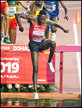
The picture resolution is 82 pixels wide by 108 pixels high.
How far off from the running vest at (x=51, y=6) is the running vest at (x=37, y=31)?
44.1 inches

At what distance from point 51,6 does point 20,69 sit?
201 centimetres

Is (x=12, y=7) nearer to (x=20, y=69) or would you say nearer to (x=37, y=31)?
(x=37, y=31)

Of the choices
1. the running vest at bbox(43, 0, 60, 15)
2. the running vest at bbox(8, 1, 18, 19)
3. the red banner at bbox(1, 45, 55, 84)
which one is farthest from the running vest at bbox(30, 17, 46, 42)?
the running vest at bbox(8, 1, 18, 19)

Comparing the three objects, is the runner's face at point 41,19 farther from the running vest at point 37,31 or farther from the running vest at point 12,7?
the running vest at point 12,7

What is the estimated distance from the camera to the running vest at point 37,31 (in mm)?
11188

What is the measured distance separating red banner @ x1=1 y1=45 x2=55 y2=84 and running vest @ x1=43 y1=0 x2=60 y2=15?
4.56 feet

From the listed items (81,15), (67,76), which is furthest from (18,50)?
(81,15)

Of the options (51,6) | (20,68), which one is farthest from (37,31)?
(51,6)

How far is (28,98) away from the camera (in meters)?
11.3

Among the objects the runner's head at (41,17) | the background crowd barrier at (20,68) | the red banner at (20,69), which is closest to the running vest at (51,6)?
the runner's head at (41,17)

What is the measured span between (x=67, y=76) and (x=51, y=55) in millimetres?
7295

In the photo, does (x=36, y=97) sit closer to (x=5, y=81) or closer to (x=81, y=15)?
(x=5, y=81)

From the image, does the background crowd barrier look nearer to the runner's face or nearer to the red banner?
the red banner

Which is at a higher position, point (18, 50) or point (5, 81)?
point (18, 50)
